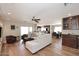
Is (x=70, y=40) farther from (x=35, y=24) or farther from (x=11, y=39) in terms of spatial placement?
(x=11, y=39)

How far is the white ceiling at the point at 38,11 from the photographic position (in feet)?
6.37

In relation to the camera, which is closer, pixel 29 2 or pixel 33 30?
pixel 29 2

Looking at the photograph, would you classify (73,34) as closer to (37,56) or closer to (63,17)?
(63,17)

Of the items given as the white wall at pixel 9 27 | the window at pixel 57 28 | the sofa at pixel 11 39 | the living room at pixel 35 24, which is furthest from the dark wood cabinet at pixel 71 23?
the sofa at pixel 11 39

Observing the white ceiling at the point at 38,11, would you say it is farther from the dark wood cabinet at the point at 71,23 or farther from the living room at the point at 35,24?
the dark wood cabinet at the point at 71,23

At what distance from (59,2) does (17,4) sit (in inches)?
38.0

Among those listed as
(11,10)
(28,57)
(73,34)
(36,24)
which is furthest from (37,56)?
(11,10)

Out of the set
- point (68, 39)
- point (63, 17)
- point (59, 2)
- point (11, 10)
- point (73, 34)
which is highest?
point (59, 2)

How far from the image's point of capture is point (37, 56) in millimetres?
1964

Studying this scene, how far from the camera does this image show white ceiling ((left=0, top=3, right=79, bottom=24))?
1943 mm

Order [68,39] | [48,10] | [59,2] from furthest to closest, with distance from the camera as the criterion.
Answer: [68,39], [48,10], [59,2]

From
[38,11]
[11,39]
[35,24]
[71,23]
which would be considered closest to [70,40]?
[71,23]

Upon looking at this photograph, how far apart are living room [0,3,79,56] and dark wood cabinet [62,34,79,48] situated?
0.02 m

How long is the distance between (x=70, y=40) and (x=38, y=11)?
44.5 inches
